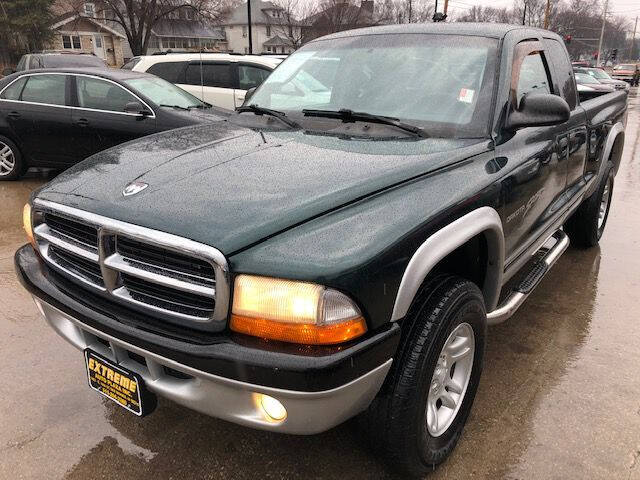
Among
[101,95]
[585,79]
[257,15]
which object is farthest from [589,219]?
[257,15]

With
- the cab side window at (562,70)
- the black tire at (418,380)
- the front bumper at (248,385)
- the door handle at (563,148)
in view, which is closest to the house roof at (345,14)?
the cab side window at (562,70)

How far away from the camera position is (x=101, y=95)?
7.18 meters

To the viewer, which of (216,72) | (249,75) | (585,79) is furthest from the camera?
(585,79)

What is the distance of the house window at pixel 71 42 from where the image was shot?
45156mm

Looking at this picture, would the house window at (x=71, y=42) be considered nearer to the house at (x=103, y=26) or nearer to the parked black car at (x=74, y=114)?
the house at (x=103, y=26)

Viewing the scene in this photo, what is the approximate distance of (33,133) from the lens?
7227 mm

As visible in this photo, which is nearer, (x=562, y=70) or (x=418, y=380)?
(x=418, y=380)

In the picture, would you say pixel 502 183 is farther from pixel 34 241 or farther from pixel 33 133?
pixel 33 133

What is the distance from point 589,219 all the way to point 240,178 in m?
3.80

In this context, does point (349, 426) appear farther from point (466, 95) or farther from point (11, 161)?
point (11, 161)

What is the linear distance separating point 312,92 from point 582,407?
2244 millimetres

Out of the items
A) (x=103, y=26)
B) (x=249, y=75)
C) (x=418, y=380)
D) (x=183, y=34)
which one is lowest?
(x=418, y=380)

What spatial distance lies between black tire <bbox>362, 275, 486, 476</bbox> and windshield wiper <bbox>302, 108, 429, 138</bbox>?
81cm

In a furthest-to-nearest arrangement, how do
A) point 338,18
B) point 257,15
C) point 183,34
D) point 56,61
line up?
1. point 257,15
2. point 183,34
3. point 338,18
4. point 56,61
